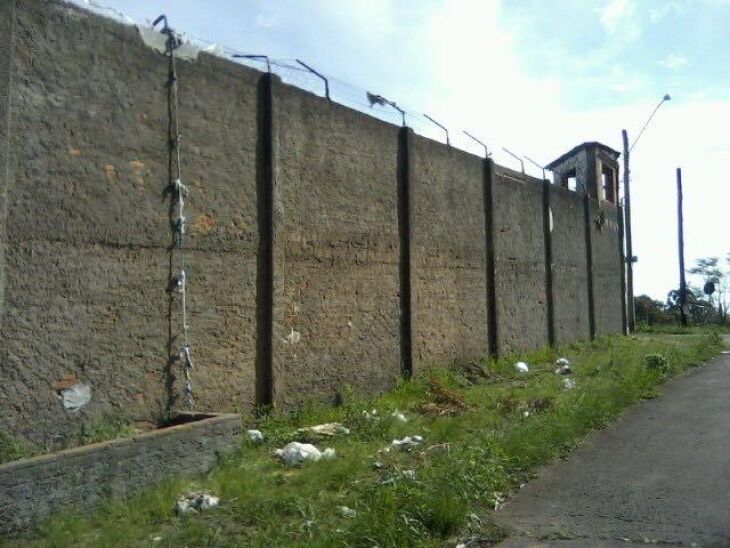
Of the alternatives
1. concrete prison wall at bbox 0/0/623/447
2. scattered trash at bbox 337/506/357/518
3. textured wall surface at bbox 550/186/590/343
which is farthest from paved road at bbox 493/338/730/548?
textured wall surface at bbox 550/186/590/343

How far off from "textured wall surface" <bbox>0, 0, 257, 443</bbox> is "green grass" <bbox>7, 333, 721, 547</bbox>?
1.06 meters

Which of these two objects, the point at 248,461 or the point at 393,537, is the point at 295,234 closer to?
the point at 248,461

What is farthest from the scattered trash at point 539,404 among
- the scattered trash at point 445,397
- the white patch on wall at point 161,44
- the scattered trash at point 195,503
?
the white patch on wall at point 161,44

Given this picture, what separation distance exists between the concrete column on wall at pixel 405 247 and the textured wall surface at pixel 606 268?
9.76 m

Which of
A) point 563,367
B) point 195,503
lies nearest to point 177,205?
point 195,503

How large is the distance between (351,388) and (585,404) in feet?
9.54

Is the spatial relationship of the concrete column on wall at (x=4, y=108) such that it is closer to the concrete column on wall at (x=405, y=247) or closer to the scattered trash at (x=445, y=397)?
the scattered trash at (x=445, y=397)

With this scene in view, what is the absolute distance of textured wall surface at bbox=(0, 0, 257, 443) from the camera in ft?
17.7

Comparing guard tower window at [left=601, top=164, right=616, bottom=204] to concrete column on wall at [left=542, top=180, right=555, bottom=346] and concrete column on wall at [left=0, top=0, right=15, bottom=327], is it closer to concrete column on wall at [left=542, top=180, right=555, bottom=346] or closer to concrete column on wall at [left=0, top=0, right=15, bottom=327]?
concrete column on wall at [left=542, top=180, right=555, bottom=346]

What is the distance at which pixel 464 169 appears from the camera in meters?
12.1

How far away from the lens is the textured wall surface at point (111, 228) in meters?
5.38

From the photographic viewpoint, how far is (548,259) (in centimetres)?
1530

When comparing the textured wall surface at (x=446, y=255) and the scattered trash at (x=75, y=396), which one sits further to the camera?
the textured wall surface at (x=446, y=255)

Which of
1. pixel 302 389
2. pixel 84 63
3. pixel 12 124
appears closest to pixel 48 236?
pixel 12 124
